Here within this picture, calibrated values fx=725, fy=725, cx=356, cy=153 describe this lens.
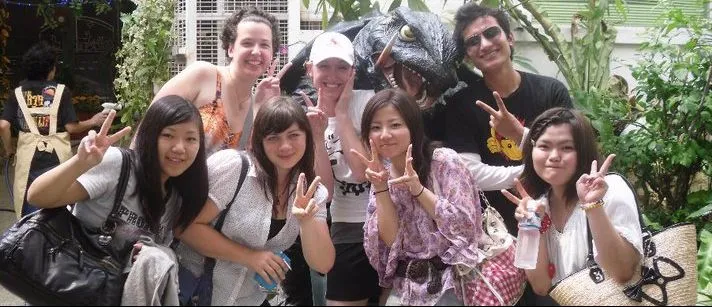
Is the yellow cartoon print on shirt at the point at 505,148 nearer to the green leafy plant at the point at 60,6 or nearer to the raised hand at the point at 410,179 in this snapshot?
the raised hand at the point at 410,179

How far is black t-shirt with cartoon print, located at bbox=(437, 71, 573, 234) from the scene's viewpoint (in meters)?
3.30

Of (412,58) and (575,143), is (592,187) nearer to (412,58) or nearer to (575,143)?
(575,143)

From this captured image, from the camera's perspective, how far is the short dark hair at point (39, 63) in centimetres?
518

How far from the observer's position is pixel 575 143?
2.66m

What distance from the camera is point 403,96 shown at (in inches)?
110

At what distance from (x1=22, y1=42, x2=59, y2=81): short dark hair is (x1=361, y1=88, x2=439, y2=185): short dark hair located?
3.31 metres

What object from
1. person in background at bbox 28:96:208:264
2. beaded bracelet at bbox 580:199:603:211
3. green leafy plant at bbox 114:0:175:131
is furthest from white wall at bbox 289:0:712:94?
beaded bracelet at bbox 580:199:603:211

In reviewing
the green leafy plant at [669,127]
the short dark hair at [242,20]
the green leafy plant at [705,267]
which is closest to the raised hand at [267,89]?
the short dark hair at [242,20]

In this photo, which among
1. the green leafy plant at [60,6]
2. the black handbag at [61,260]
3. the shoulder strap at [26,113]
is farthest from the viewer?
the green leafy plant at [60,6]

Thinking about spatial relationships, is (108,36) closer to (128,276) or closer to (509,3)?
(509,3)

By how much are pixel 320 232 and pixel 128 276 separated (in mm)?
681

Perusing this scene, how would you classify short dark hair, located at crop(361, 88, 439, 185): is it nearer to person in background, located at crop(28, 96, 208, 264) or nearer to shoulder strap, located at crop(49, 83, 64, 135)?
person in background, located at crop(28, 96, 208, 264)

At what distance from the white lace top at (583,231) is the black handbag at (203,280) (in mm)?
1171

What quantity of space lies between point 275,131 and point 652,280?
1442 millimetres
